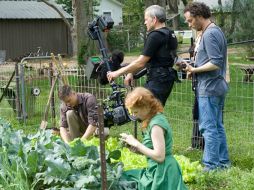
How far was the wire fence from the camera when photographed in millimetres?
7359

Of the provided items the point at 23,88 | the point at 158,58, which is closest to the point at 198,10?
the point at 158,58

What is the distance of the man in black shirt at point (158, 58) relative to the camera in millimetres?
5902

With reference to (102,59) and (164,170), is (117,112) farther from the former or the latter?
(164,170)

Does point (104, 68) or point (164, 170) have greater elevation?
point (104, 68)

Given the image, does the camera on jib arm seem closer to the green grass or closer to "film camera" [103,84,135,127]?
"film camera" [103,84,135,127]

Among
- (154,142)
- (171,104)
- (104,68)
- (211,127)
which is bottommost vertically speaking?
(171,104)

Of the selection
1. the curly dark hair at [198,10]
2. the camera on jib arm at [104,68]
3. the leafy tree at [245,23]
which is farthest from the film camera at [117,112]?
the leafy tree at [245,23]

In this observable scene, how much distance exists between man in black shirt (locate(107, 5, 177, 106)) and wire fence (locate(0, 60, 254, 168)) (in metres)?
1.18

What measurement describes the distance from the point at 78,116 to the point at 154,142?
296 centimetres

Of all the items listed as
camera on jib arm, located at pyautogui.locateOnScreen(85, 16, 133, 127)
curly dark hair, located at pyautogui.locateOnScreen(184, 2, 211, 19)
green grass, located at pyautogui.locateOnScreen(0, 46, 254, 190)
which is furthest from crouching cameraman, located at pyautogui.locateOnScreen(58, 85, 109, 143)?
curly dark hair, located at pyautogui.locateOnScreen(184, 2, 211, 19)

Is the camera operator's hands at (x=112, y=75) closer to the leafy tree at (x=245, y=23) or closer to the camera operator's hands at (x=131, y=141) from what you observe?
the camera operator's hands at (x=131, y=141)

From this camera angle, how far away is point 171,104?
8.73 meters

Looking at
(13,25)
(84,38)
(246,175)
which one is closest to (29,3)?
(13,25)

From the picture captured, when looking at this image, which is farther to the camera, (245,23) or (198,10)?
(245,23)
